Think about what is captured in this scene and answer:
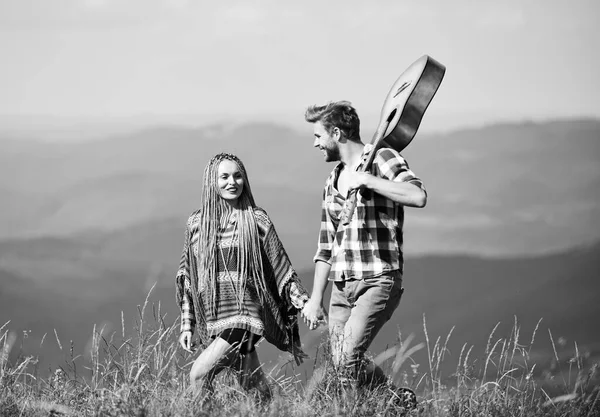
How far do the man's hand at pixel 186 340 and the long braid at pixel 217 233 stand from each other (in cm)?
25

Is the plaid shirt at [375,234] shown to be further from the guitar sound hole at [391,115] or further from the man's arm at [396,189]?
the guitar sound hole at [391,115]

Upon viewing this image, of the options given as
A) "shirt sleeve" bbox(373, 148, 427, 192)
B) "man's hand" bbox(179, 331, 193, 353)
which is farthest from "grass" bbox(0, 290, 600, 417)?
"shirt sleeve" bbox(373, 148, 427, 192)

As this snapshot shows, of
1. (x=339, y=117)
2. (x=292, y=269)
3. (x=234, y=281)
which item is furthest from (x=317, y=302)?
(x=339, y=117)

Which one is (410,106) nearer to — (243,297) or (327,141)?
(327,141)

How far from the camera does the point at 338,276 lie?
13.7 ft

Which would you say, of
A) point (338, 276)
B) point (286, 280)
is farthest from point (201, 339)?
point (338, 276)

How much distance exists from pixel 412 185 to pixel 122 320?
4.43 feet

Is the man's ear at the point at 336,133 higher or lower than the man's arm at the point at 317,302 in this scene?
higher

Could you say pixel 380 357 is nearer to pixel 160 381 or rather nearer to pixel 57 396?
pixel 160 381

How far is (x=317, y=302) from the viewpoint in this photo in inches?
168

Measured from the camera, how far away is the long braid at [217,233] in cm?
439

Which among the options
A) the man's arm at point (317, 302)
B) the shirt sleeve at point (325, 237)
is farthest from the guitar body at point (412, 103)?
the man's arm at point (317, 302)

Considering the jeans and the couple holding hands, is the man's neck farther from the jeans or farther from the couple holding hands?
the jeans

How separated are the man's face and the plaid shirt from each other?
24 centimetres
